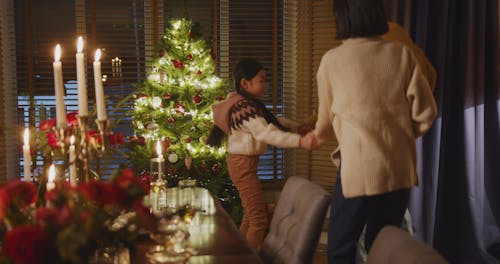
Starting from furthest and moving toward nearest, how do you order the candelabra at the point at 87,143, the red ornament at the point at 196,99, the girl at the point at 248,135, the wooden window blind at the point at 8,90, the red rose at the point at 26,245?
1. the wooden window blind at the point at 8,90
2. the red ornament at the point at 196,99
3. the girl at the point at 248,135
4. the candelabra at the point at 87,143
5. the red rose at the point at 26,245

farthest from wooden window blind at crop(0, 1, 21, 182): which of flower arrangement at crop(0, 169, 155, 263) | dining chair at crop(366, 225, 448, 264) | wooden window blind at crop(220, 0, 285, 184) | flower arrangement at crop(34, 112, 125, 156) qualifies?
dining chair at crop(366, 225, 448, 264)

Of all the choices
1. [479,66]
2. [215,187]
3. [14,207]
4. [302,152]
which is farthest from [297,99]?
[14,207]

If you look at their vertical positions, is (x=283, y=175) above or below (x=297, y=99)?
below

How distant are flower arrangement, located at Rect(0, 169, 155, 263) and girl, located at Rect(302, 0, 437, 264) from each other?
113cm

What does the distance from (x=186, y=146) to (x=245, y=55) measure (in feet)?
3.56

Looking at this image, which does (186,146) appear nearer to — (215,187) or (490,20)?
(215,187)

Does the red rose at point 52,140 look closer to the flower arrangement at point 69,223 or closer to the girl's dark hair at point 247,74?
the flower arrangement at point 69,223

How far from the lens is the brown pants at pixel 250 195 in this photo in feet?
11.1

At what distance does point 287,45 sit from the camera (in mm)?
4969

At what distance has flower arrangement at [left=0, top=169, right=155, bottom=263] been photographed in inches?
40.7

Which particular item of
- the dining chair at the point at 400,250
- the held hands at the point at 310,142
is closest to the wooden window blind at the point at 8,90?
the held hands at the point at 310,142

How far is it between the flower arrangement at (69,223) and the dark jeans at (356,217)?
1.20 m

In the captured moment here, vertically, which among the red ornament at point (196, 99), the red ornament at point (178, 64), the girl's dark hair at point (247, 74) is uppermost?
the red ornament at point (178, 64)

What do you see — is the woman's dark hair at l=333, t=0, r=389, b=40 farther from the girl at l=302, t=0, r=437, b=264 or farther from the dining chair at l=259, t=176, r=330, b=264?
the dining chair at l=259, t=176, r=330, b=264
